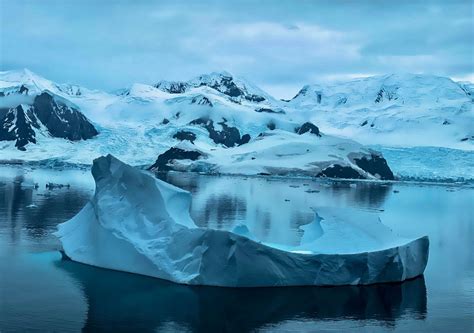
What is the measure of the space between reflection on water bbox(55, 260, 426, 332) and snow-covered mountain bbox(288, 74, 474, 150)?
125m

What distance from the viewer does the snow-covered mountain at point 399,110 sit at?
144875 mm

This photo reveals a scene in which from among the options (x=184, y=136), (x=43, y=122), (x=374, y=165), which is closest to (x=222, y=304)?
(x=374, y=165)

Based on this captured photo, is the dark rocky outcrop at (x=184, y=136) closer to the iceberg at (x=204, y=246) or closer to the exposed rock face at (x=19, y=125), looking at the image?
the exposed rock face at (x=19, y=125)

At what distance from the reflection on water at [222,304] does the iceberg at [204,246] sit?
1.07ft

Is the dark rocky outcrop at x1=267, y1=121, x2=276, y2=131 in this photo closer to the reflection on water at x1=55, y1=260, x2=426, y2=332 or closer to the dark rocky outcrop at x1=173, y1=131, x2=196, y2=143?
the dark rocky outcrop at x1=173, y1=131, x2=196, y2=143

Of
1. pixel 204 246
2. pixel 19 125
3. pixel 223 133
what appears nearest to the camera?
pixel 204 246

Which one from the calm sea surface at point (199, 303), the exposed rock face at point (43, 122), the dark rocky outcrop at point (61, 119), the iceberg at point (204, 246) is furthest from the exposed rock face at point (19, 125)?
the iceberg at point (204, 246)

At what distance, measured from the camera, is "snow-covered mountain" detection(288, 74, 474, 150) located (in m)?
145

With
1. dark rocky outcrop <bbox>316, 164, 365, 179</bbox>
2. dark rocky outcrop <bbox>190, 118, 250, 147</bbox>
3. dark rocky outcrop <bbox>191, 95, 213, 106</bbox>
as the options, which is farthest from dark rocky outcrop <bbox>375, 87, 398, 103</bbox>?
dark rocky outcrop <bbox>316, 164, 365, 179</bbox>

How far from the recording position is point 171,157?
356ft

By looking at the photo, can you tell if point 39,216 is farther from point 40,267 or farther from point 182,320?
point 182,320

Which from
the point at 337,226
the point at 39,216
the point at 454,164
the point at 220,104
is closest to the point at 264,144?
the point at 454,164

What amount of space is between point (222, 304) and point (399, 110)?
516 feet

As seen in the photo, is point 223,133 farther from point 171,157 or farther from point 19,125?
point 19,125
